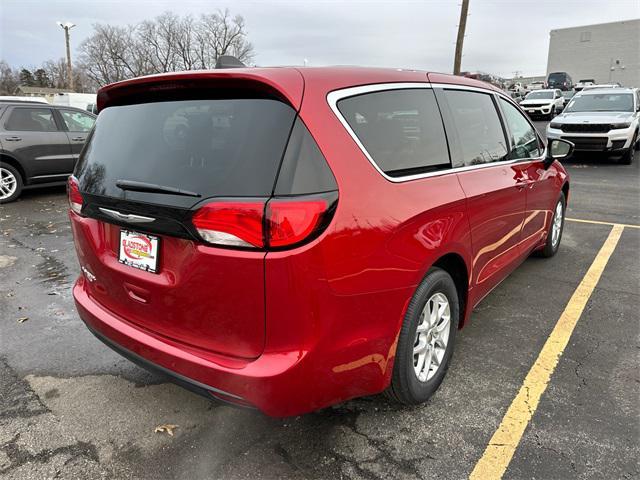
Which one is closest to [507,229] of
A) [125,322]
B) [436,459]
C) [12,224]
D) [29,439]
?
[436,459]

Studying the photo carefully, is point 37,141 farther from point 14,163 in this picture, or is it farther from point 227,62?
point 227,62

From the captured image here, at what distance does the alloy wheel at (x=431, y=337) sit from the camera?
2492 millimetres

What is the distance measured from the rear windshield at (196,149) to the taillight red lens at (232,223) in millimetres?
53

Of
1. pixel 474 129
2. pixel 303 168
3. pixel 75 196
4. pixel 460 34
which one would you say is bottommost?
pixel 75 196

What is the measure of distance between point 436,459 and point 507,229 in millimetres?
1791

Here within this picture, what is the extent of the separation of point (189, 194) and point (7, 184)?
808 cm

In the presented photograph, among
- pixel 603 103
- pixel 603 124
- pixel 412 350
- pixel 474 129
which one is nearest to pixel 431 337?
pixel 412 350

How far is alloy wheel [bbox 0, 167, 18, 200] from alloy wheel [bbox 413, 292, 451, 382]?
8360 millimetres

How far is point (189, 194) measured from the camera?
1877 mm

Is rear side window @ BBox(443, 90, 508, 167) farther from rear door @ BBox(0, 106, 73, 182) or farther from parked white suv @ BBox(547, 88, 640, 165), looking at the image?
parked white suv @ BBox(547, 88, 640, 165)

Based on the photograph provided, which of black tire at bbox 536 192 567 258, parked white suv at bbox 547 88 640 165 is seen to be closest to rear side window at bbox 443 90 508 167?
black tire at bbox 536 192 567 258

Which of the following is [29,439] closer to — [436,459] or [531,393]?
[436,459]

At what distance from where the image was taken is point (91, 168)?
2.42 meters

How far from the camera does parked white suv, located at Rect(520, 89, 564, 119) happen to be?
76.7 ft
